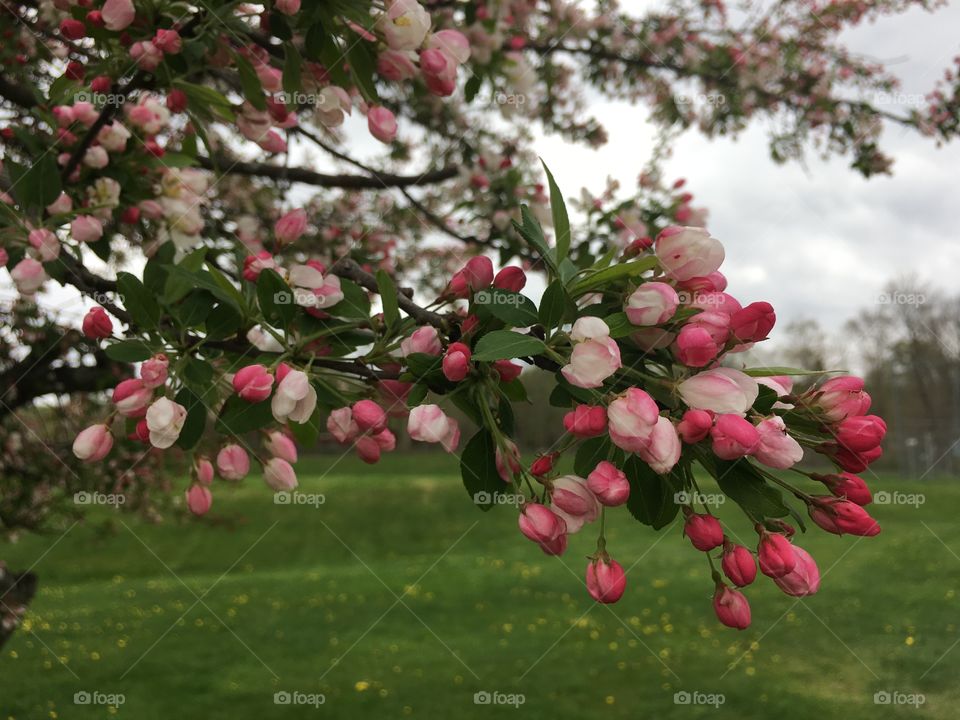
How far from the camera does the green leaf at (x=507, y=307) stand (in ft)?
3.50

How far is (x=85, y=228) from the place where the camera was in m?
1.82

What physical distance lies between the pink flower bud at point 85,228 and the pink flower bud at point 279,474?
764 mm

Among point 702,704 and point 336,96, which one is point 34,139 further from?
point 702,704

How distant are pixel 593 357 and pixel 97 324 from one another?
0.96 metres

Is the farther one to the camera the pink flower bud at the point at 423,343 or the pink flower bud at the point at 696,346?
the pink flower bud at the point at 423,343

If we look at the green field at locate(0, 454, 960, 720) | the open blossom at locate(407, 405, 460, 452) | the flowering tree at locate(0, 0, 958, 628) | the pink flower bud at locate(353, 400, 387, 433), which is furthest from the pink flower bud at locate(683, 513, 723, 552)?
the green field at locate(0, 454, 960, 720)

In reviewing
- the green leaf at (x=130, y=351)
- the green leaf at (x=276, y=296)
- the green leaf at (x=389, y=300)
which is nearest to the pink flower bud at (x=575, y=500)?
the green leaf at (x=389, y=300)

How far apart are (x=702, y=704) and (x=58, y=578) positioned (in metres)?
7.87

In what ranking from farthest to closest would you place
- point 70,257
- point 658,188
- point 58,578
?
point 58,578 < point 658,188 < point 70,257

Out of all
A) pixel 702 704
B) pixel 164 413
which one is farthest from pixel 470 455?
pixel 702 704

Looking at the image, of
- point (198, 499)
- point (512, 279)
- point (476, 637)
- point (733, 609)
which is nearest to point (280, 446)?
point (198, 499)

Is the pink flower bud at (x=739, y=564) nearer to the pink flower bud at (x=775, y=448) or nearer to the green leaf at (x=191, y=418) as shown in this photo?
the pink flower bud at (x=775, y=448)

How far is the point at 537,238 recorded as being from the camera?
1.11 meters

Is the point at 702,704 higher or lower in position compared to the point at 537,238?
lower
